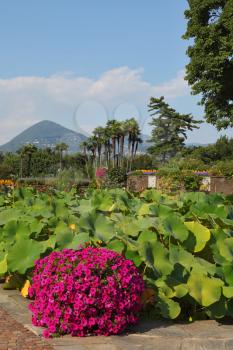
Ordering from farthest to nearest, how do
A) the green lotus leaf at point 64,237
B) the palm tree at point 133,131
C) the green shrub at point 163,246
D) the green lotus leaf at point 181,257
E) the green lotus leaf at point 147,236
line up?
the palm tree at point 133,131 < the green lotus leaf at point 64,237 < the green lotus leaf at point 147,236 < the green lotus leaf at point 181,257 < the green shrub at point 163,246

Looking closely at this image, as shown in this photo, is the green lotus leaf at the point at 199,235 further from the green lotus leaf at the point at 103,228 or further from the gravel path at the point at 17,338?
the gravel path at the point at 17,338

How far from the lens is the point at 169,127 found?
6881 centimetres

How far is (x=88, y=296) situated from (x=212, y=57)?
72.3ft

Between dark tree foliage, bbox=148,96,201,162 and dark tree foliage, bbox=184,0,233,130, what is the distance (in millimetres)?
40495

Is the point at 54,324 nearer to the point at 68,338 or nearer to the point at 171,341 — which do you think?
the point at 68,338

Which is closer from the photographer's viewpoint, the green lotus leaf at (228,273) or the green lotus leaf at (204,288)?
the green lotus leaf at (204,288)

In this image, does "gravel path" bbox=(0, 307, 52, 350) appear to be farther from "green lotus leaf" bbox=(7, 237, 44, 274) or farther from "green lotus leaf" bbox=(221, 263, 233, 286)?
"green lotus leaf" bbox=(221, 263, 233, 286)

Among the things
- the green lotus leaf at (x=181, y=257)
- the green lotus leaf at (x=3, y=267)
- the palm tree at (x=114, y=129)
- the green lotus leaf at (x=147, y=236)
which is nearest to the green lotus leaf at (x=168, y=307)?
the green lotus leaf at (x=181, y=257)

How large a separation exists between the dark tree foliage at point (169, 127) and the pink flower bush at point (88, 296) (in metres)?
62.8

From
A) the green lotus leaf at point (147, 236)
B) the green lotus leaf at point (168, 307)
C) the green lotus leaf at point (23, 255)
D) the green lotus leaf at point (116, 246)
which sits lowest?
the green lotus leaf at point (168, 307)

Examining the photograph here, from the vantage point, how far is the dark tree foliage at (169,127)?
6756 centimetres

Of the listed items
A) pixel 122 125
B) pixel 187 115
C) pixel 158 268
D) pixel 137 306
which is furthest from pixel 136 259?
pixel 187 115

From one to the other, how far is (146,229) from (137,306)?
1035 millimetres

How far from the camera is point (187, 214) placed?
211 inches
